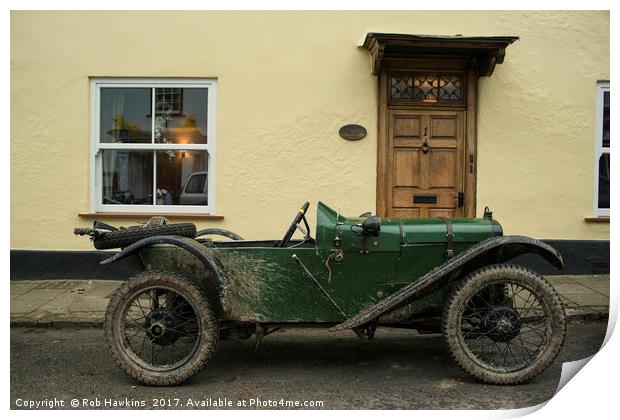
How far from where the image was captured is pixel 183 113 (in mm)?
7414

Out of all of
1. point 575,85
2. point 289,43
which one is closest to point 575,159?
point 575,85

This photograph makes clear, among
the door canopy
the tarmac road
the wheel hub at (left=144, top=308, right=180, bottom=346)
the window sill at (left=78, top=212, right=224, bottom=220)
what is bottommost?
the tarmac road

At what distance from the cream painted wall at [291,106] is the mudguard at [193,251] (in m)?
3.23

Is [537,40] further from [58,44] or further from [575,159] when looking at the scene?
[58,44]

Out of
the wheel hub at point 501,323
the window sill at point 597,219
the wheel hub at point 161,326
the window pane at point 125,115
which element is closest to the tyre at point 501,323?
the wheel hub at point 501,323

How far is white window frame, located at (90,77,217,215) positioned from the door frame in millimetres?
2057

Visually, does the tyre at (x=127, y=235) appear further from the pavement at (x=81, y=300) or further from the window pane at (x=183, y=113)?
the window pane at (x=183, y=113)

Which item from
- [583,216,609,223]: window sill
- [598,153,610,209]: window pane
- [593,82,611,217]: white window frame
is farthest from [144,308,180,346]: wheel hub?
[598,153,610,209]: window pane

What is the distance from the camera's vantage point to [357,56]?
23.7ft

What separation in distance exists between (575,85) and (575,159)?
913mm

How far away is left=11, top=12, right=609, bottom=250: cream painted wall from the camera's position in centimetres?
725

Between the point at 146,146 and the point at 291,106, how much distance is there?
191 cm

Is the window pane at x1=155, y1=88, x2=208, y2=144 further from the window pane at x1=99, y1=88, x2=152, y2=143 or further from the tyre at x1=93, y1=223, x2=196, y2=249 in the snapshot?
the tyre at x1=93, y1=223, x2=196, y2=249

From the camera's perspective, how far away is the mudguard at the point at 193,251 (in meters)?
3.97
